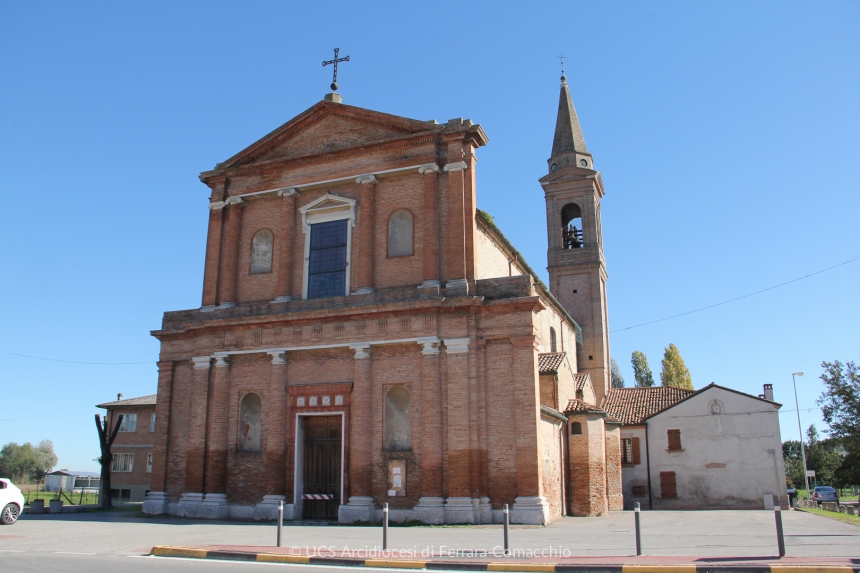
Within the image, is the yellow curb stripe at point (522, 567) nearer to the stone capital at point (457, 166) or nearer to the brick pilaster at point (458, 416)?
the brick pilaster at point (458, 416)

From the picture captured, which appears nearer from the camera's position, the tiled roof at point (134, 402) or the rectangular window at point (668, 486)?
the rectangular window at point (668, 486)

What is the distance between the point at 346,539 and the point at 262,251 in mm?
12029

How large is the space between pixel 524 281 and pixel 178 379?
12.5 m

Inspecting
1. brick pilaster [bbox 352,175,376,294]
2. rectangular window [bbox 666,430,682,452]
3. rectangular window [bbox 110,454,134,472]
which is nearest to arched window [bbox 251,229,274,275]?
brick pilaster [bbox 352,175,376,294]

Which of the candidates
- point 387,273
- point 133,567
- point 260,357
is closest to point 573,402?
point 387,273

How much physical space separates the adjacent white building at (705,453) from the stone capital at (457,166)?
18960 mm

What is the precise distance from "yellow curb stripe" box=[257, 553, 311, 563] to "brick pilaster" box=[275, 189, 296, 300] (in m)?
11.9

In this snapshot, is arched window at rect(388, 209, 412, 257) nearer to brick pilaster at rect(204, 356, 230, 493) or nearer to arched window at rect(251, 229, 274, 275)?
arched window at rect(251, 229, 274, 275)

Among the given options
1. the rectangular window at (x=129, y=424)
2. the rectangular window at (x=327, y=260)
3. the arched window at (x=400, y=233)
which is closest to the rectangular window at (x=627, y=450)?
the arched window at (x=400, y=233)

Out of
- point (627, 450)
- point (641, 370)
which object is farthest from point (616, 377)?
point (627, 450)

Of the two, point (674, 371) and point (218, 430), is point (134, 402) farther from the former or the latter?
point (674, 371)

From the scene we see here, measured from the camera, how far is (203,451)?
21375 millimetres

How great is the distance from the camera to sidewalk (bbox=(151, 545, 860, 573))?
9.03 metres

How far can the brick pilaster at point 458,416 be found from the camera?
1828cm
